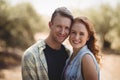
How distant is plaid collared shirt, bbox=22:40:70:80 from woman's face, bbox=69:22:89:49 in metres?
0.23

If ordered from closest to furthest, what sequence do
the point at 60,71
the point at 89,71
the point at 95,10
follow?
the point at 89,71, the point at 60,71, the point at 95,10

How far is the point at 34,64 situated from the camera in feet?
6.68

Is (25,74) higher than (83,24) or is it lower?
lower

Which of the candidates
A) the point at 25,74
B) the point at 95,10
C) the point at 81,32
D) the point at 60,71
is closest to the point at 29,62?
the point at 25,74

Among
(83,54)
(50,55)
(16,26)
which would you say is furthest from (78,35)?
(16,26)

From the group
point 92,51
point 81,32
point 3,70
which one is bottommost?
point 3,70

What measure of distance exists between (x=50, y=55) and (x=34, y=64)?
0.14 m

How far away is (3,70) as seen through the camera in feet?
24.9

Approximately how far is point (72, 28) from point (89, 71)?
30 centimetres

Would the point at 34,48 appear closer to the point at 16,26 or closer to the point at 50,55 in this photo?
the point at 50,55

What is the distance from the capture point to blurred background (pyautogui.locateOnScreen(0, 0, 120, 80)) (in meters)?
7.57

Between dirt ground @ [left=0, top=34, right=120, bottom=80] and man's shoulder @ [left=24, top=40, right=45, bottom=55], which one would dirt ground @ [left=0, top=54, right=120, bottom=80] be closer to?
dirt ground @ [left=0, top=34, right=120, bottom=80]

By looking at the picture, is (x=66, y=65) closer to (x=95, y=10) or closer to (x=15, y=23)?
(x=15, y=23)

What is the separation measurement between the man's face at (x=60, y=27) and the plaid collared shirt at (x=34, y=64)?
135 mm
